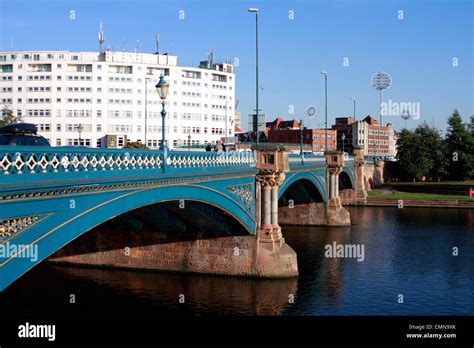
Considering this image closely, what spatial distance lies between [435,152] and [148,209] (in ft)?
283

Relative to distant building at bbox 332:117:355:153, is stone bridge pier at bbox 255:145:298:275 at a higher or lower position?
lower

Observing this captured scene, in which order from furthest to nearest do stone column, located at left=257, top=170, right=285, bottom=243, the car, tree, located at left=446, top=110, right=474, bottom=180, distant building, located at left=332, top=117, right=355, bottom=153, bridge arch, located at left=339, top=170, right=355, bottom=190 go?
distant building, located at left=332, top=117, right=355, bottom=153
tree, located at left=446, top=110, right=474, bottom=180
bridge arch, located at left=339, top=170, right=355, bottom=190
stone column, located at left=257, top=170, right=285, bottom=243
the car

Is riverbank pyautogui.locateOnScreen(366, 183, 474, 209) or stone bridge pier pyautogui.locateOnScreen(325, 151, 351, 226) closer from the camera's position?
stone bridge pier pyautogui.locateOnScreen(325, 151, 351, 226)

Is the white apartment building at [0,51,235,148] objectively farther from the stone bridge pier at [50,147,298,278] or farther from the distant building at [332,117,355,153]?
the distant building at [332,117,355,153]

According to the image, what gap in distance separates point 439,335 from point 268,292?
11892 mm

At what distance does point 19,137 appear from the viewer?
22578 millimetres

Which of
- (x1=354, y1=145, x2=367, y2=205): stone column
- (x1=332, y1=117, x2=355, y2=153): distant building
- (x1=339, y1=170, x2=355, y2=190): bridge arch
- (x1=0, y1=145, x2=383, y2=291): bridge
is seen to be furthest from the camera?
(x1=332, y1=117, x2=355, y2=153): distant building

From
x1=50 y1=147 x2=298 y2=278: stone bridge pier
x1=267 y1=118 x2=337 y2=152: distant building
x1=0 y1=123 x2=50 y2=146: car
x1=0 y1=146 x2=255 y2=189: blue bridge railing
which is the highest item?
x1=267 y1=118 x2=337 y2=152: distant building

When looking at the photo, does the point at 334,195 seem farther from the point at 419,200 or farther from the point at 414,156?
the point at 414,156

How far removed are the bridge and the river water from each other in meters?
1.13

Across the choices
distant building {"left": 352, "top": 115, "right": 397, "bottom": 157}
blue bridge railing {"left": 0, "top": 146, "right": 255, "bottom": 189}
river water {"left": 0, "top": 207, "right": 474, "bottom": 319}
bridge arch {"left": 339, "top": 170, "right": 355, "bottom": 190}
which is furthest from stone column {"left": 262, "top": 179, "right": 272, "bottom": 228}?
distant building {"left": 352, "top": 115, "right": 397, "bottom": 157}

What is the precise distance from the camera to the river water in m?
28.8

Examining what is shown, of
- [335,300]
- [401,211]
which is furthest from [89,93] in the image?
[335,300]

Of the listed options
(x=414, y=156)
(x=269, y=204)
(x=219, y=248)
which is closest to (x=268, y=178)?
(x=269, y=204)
